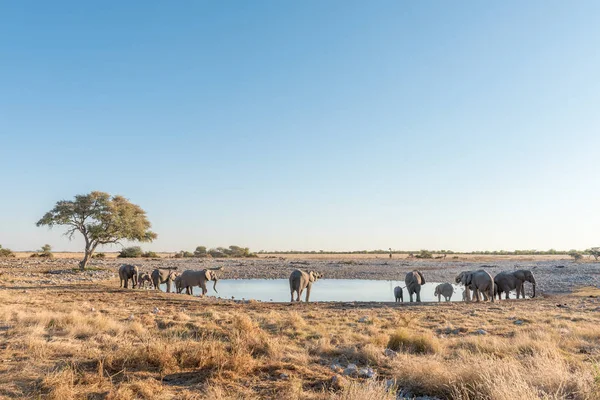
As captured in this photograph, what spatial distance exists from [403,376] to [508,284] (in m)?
21.3

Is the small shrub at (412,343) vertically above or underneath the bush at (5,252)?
underneath

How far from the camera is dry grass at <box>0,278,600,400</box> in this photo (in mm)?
6152

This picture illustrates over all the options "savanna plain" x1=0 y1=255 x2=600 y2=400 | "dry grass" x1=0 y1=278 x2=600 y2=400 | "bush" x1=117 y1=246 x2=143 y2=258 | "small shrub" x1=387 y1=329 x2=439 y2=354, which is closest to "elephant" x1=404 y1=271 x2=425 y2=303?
"savanna plain" x1=0 y1=255 x2=600 y2=400

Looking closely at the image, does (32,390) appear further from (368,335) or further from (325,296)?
(325,296)

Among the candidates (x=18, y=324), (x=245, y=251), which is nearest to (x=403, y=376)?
(x=18, y=324)

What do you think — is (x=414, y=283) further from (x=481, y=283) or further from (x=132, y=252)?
(x=132, y=252)

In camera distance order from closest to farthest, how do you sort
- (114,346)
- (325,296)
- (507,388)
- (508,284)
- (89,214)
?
(507,388)
(114,346)
(508,284)
(325,296)
(89,214)

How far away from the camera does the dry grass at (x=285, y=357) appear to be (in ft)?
20.2

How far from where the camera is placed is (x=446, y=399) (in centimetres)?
634

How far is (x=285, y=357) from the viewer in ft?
28.1

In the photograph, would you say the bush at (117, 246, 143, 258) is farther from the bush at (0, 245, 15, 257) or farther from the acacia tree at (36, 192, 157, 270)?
the acacia tree at (36, 192, 157, 270)

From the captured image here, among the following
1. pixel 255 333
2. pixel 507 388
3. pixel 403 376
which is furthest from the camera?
pixel 255 333

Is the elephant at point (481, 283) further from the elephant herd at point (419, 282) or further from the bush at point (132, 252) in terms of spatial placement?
the bush at point (132, 252)

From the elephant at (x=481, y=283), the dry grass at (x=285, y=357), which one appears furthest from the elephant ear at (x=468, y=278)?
the dry grass at (x=285, y=357)
